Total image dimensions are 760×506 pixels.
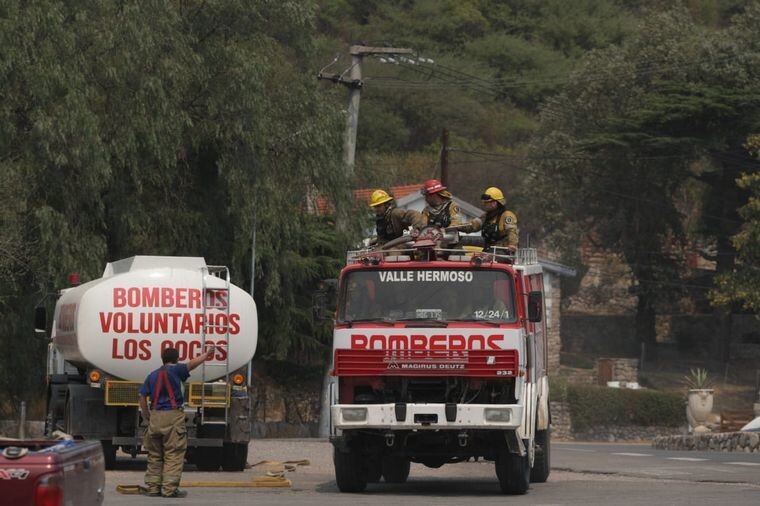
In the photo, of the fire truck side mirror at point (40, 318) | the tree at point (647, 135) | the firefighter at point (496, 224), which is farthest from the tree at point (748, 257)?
the firefighter at point (496, 224)

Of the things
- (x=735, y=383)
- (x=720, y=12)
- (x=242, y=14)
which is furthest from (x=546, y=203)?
(x=720, y=12)

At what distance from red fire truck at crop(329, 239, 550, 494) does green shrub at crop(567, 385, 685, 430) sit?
40707 millimetres

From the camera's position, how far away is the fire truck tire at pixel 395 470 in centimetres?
2122

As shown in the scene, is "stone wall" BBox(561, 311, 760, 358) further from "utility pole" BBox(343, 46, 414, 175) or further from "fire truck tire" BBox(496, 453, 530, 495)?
"fire truck tire" BBox(496, 453, 530, 495)

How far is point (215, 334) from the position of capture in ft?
72.3

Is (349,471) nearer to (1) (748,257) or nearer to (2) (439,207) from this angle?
(2) (439,207)

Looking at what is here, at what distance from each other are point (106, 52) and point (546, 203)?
1675 inches

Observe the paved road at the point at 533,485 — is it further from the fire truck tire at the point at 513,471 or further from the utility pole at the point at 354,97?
the utility pole at the point at 354,97

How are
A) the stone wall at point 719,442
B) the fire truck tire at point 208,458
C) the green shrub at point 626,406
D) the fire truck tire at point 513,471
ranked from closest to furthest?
the fire truck tire at point 513,471 < the fire truck tire at point 208,458 < the stone wall at point 719,442 < the green shrub at point 626,406

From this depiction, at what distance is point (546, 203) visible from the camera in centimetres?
7319

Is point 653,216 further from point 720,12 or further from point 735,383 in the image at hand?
point 720,12

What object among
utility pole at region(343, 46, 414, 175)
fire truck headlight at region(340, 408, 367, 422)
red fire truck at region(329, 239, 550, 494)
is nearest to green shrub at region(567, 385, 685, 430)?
utility pole at region(343, 46, 414, 175)

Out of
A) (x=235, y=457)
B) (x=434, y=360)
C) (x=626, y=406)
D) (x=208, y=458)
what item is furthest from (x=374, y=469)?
(x=626, y=406)

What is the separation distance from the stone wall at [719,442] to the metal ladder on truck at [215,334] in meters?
13.9
